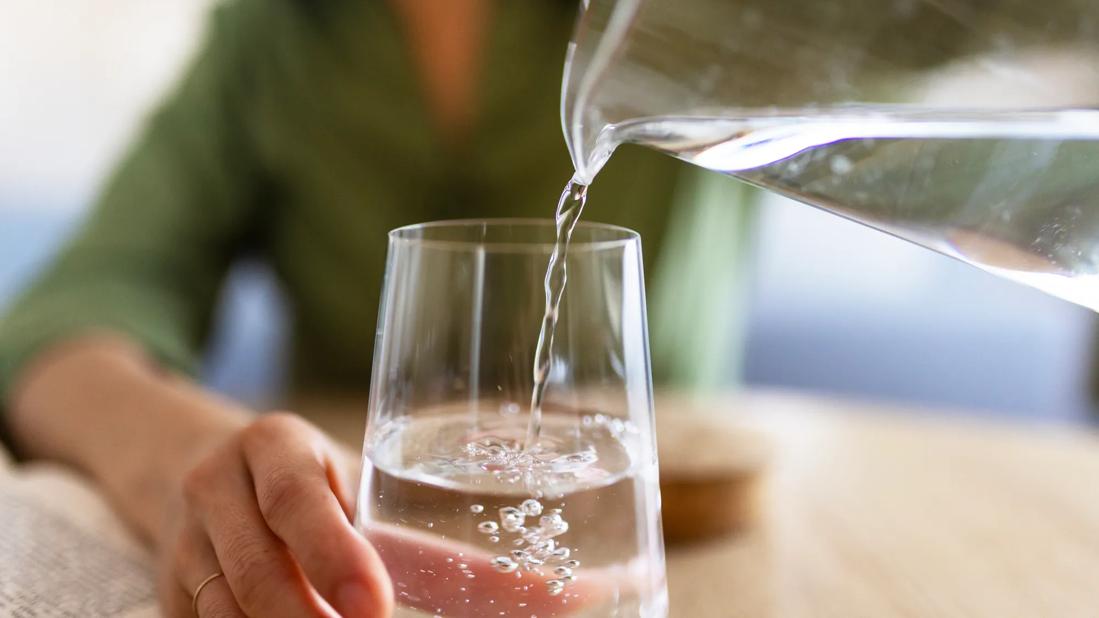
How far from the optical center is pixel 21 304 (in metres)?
0.85

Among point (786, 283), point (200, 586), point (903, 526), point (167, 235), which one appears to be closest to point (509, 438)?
point (200, 586)

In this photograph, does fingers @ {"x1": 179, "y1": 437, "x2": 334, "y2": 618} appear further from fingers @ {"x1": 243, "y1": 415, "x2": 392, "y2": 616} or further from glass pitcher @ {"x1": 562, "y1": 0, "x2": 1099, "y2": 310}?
glass pitcher @ {"x1": 562, "y1": 0, "x2": 1099, "y2": 310}

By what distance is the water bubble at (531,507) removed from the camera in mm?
353

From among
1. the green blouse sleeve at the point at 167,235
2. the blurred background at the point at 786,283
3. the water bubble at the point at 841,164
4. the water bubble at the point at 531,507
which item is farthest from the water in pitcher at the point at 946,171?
the blurred background at the point at 786,283

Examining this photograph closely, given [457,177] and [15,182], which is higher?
[457,177]

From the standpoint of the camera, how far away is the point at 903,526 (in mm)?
611

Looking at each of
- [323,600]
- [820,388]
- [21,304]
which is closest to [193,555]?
[323,600]

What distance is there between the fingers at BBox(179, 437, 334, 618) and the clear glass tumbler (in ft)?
0.11

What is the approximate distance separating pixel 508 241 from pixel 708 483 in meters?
0.23

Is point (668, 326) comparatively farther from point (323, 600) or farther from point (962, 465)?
point (323, 600)

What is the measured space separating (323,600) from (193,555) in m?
0.08

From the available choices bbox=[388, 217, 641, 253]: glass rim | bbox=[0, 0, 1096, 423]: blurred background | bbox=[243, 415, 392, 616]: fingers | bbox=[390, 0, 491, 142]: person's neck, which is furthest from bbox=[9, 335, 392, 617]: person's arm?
bbox=[0, 0, 1096, 423]: blurred background

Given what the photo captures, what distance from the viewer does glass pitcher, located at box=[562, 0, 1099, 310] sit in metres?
0.30

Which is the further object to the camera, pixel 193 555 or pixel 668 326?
pixel 668 326
